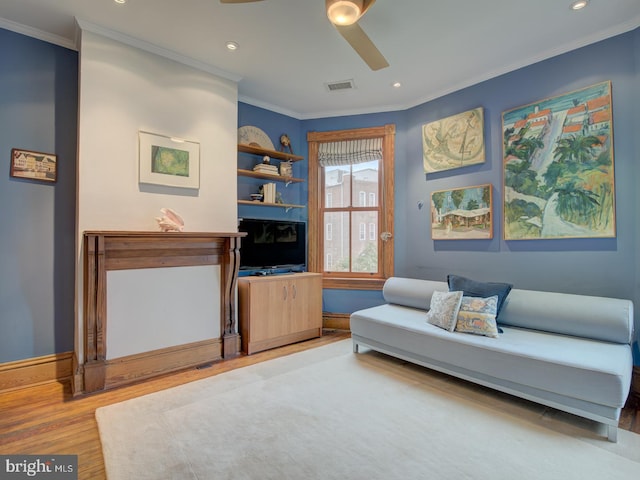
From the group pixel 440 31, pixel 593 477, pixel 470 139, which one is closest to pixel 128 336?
pixel 593 477

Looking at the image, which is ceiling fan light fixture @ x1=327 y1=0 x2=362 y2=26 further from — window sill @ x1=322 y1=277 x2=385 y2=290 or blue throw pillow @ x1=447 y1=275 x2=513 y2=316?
window sill @ x1=322 y1=277 x2=385 y2=290

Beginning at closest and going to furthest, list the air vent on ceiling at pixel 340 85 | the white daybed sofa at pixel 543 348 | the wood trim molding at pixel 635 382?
the white daybed sofa at pixel 543 348
the wood trim molding at pixel 635 382
the air vent on ceiling at pixel 340 85

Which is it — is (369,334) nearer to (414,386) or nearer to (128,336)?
(414,386)

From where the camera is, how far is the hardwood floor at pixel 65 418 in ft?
5.84

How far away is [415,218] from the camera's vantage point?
4.07 m

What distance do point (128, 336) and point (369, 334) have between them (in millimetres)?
2218

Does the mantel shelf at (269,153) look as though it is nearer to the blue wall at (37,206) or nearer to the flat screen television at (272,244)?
the flat screen television at (272,244)

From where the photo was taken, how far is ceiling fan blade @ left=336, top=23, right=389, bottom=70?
6.83 ft

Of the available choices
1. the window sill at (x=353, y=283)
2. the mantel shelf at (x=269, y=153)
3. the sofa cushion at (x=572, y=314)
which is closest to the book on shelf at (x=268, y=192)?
the mantel shelf at (x=269, y=153)

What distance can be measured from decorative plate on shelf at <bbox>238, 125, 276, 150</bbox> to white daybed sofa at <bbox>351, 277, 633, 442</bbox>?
2.48 metres

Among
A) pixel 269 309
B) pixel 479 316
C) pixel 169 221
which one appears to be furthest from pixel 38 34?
pixel 479 316

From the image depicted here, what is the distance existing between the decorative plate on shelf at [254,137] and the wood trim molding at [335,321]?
240 cm

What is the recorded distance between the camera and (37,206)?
106 inches

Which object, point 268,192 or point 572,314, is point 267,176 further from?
point 572,314
